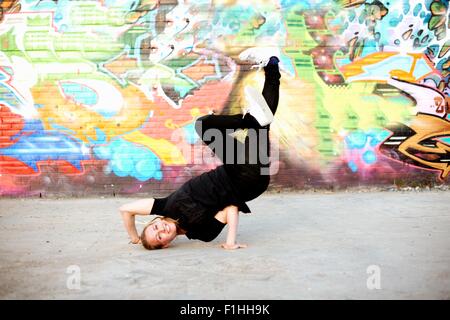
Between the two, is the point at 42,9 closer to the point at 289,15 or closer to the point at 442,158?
the point at 289,15

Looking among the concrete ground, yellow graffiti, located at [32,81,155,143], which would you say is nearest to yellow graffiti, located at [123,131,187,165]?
yellow graffiti, located at [32,81,155,143]

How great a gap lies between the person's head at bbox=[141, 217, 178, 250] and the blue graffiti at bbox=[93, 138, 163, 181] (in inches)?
131

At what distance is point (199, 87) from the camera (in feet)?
29.1


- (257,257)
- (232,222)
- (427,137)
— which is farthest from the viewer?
(427,137)

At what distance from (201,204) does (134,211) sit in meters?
0.66

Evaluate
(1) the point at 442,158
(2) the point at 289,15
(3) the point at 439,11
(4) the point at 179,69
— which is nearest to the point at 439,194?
(1) the point at 442,158

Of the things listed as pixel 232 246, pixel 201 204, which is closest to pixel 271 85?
pixel 201 204

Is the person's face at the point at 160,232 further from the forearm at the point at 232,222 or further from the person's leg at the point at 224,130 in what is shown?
the person's leg at the point at 224,130

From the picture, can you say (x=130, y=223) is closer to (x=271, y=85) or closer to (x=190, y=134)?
(x=271, y=85)

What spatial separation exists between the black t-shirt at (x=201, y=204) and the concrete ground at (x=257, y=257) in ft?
0.84

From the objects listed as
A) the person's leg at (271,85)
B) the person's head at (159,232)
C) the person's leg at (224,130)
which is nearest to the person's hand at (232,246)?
the person's head at (159,232)

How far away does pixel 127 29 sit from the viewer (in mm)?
8805
